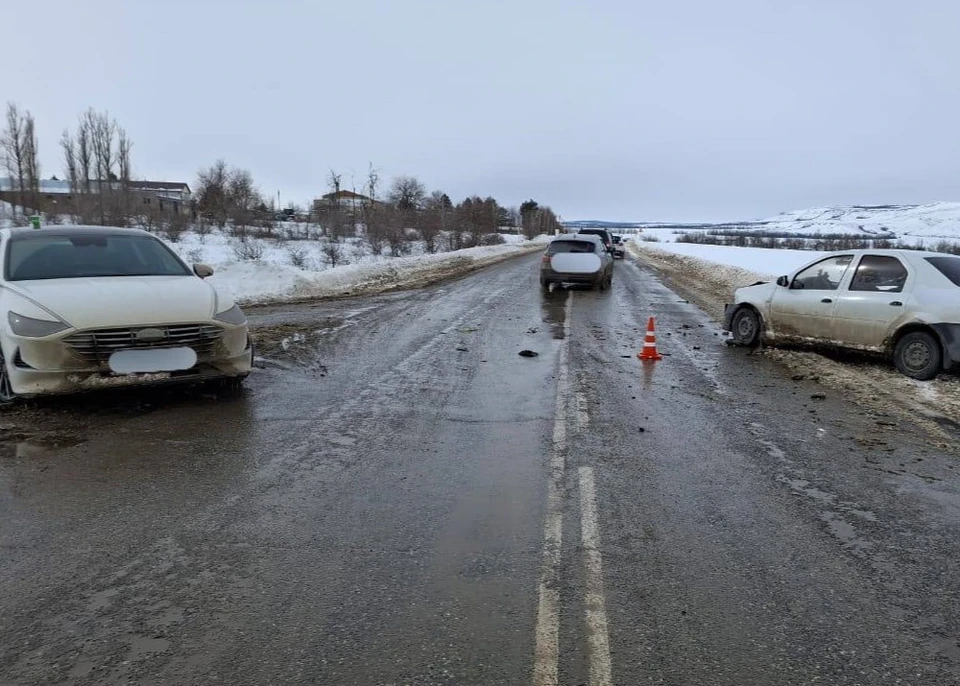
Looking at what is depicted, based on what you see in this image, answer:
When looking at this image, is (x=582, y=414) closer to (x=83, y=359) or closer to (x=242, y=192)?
(x=83, y=359)

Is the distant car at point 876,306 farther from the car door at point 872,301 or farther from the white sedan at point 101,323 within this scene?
the white sedan at point 101,323

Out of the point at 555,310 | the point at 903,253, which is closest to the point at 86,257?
the point at 555,310

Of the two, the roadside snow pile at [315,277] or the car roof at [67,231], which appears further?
the roadside snow pile at [315,277]

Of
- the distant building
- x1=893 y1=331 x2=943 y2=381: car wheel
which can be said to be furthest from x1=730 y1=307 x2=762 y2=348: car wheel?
the distant building

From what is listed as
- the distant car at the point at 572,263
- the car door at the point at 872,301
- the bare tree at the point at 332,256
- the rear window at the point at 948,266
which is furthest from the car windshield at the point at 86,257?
the bare tree at the point at 332,256

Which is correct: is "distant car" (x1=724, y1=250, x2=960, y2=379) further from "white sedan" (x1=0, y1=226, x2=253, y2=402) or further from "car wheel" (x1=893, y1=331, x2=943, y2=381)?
"white sedan" (x1=0, y1=226, x2=253, y2=402)

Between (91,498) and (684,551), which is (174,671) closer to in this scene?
(91,498)

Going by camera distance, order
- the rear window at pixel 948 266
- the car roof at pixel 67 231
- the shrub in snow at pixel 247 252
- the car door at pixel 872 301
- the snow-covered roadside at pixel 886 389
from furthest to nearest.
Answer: the shrub in snow at pixel 247 252 < the car door at pixel 872 301 < the rear window at pixel 948 266 < the car roof at pixel 67 231 < the snow-covered roadside at pixel 886 389

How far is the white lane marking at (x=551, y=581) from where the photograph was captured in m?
2.47

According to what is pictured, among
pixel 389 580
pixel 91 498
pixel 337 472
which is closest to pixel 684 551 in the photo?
pixel 389 580

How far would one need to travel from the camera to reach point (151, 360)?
5461 mm

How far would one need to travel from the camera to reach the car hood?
5.37 metres

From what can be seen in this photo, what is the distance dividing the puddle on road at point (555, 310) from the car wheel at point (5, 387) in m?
7.26

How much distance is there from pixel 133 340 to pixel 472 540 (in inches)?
145
